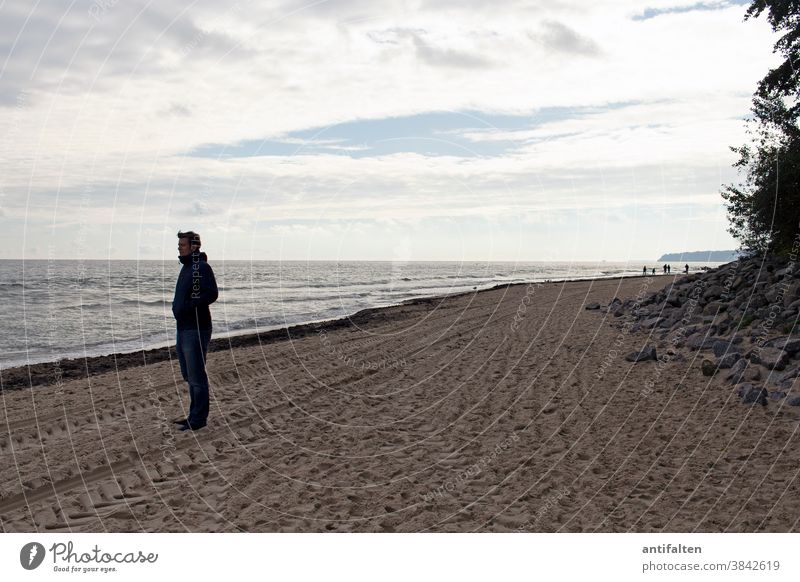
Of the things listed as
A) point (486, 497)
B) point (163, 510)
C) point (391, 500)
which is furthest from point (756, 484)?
point (163, 510)

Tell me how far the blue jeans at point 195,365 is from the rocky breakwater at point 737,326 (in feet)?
31.0

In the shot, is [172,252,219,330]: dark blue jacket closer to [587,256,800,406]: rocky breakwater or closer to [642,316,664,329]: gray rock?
[587,256,800,406]: rocky breakwater

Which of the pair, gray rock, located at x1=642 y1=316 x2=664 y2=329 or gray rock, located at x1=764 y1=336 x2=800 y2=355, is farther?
gray rock, located at x1=642 y1=316 x2=664 y2=329

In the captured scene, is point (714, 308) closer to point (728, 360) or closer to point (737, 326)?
point (737, 326)

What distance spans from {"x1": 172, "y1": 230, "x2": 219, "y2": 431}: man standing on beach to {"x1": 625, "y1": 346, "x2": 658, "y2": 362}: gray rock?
1044cm

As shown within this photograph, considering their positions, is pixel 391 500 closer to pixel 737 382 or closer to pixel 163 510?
pixel 163 510

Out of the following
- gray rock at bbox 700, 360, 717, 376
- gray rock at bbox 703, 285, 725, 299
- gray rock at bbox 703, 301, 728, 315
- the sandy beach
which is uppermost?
gray rock at bbox 703, 285, 725, 299

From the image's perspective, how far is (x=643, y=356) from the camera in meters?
14.7

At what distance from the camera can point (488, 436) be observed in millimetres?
9242

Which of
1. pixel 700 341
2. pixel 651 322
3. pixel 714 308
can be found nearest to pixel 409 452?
pixel 700 341

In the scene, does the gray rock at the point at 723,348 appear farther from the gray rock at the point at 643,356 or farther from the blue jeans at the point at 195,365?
the blue jeans at the point at 195,365

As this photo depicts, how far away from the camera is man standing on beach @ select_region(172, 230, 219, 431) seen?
9055mm

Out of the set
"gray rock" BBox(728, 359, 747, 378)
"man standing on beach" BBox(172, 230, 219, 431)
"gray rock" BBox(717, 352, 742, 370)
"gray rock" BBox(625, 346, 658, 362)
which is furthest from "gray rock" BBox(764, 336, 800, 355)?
"man standing on beach" BBox(172, 230, 219, 431)

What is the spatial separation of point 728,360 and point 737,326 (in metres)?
2.92
